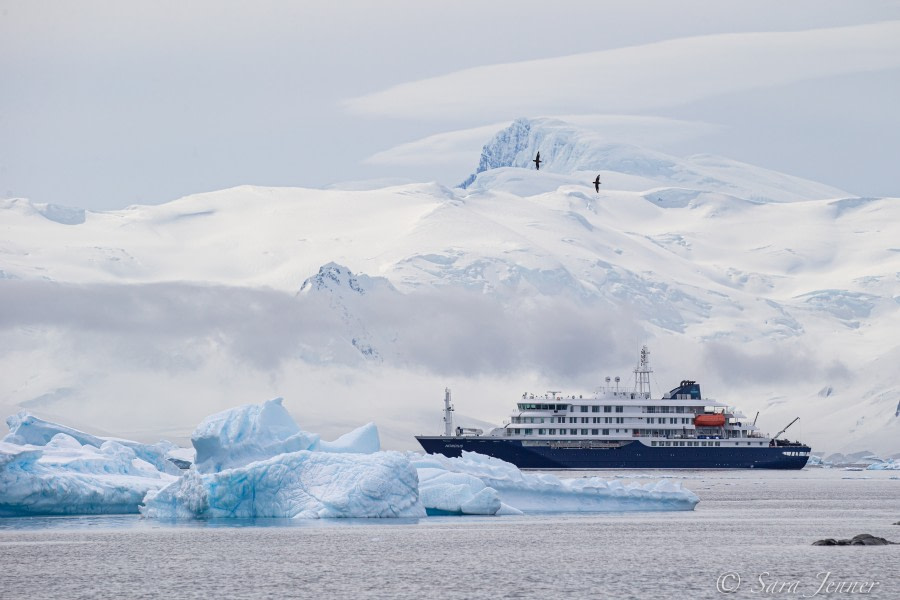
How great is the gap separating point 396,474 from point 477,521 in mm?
6955

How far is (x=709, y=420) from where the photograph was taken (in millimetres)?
138750

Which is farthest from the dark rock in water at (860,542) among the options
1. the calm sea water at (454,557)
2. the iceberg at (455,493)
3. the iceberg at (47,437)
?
the iceberg at (47,437)

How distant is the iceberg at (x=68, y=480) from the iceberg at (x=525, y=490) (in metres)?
12.3

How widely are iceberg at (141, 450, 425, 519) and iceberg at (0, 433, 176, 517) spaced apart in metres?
3.20

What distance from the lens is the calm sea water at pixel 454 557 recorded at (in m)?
45.8

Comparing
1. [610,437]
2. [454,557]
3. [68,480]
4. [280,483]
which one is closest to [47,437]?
[68,480]

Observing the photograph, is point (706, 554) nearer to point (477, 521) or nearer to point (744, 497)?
point (477, 521)

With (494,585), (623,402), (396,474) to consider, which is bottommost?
(494,585)

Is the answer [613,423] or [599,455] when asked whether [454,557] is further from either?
[613,423]

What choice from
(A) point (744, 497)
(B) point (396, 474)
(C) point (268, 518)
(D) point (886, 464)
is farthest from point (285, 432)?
(D) point (886, 464)

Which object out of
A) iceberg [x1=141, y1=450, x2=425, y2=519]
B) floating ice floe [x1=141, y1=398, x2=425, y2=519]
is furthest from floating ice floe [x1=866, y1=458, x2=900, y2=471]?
iceberg [x1=141, y1=450, x2=425, y2=519]

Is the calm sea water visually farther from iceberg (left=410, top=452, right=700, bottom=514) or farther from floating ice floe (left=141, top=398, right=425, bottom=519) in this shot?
iceberg (left=410, top=452, right=700, bottom=514)

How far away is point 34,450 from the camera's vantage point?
62.6 meters

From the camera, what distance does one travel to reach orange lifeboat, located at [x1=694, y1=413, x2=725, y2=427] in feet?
455
